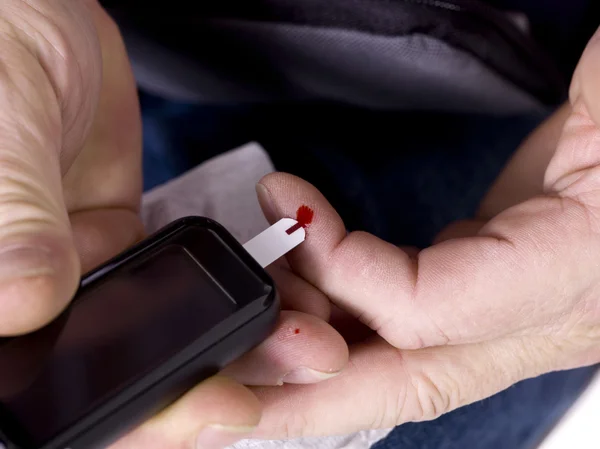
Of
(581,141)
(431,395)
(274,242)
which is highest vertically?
(581,141)

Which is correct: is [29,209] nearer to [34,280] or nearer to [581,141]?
[34,280]

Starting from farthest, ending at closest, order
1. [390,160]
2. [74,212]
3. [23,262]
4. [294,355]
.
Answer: [390,160] → [74,212] → [294,355] → [23,262]

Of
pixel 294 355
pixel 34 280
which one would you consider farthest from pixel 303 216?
pixel 34 280

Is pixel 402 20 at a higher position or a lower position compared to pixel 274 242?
higher

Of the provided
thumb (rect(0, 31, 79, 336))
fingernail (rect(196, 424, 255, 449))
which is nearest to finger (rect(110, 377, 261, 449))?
fingernail (rect(196, 424, 255, 449))

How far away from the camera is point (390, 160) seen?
2.53ft

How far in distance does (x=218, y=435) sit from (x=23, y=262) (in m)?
0.17

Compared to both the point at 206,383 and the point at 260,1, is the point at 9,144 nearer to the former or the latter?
the point at 206,383

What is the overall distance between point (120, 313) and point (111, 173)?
0.71ft

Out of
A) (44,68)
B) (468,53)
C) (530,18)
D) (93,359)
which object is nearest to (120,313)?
(93,359)

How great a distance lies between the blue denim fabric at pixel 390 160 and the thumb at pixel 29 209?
348mm

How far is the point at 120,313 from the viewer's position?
431 millimetres

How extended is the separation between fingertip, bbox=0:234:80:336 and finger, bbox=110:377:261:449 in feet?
0.33

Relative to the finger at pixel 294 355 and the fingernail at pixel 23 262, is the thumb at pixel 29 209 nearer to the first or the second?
the fingernail at pixel 23 262
